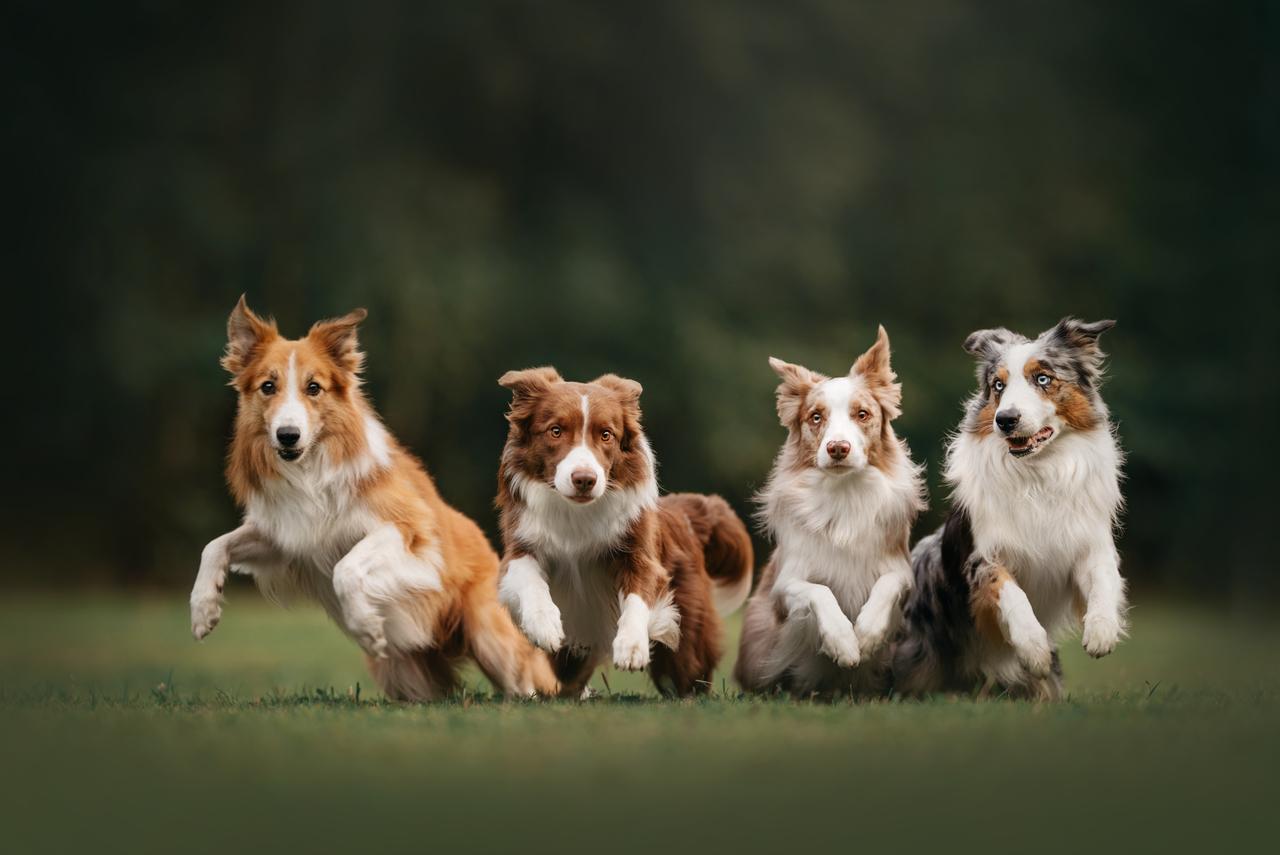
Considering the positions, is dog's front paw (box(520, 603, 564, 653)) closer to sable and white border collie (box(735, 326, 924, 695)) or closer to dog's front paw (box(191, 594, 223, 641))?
sable and white border collie (box(735, 326, 924, 695))

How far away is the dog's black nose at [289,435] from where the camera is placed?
500 cm

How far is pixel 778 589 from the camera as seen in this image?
521 cm

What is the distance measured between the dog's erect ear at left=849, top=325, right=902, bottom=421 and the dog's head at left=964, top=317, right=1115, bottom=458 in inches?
13.2

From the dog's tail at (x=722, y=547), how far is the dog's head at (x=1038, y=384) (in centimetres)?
135

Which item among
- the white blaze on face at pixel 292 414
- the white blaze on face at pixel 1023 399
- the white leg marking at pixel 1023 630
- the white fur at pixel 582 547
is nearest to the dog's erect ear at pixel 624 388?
the white fur at pixel 582 547

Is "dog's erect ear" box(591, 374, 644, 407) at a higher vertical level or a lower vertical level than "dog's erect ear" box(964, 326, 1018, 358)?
lower

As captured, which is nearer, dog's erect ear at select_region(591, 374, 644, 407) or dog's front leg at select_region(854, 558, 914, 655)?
dog's front leg at select_region(854, 558, 914, 655)

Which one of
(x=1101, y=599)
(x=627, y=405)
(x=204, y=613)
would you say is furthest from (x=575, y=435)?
(x=1101, y=599)

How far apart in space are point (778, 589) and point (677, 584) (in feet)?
1.58

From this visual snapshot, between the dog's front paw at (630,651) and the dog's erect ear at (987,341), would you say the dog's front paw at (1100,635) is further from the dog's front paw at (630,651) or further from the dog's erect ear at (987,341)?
the dog's front paw at (630,651)

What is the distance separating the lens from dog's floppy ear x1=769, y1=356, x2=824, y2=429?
17.3 feet

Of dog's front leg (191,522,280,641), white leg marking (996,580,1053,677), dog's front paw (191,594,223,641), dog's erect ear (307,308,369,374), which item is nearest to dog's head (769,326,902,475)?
white leg marking (996,580,1053,677)

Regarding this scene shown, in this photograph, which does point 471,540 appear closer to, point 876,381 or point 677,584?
point 677,584

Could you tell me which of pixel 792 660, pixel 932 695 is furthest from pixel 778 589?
pixel 932 695
